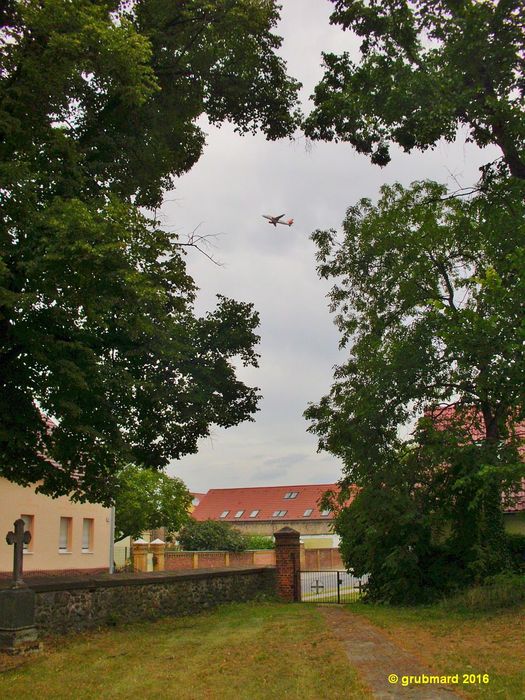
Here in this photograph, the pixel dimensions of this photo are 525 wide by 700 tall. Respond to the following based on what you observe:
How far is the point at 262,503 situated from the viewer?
207 feet


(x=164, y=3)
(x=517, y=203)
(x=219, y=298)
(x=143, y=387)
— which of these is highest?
(x=164, y=3)

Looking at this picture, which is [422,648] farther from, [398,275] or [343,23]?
[343,23]

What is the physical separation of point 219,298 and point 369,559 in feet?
29.4

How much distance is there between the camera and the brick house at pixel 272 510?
57.1 meters

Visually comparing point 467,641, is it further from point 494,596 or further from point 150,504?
point 150,504

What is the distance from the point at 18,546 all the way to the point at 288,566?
1075 centimetres

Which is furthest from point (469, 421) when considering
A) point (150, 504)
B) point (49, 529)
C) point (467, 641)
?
point (150, 504)

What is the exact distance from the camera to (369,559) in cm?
1955

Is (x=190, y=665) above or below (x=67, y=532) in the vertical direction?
below

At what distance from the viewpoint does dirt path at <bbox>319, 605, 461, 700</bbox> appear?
289 inches

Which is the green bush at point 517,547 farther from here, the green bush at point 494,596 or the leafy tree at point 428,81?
the leafy tree at point 428,81

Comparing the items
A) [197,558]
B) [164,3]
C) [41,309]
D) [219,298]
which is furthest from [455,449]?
[197,558]

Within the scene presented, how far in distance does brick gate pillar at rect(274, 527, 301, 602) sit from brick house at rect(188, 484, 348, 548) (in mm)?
33810

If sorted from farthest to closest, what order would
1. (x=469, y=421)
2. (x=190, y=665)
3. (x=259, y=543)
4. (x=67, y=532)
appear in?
(x=259, y=543)
(x=67, y=532)
(x=469, y=421)
(x=190, y=665)
